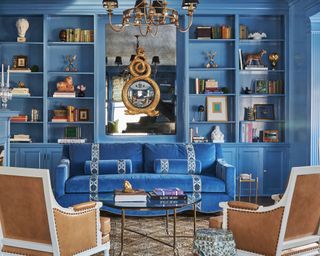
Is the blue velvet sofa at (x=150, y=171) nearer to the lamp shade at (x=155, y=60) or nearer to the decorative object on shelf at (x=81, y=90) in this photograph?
the decorative object on shelf at (x=81, y=90)

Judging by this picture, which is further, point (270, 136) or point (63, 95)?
point (270, 136)

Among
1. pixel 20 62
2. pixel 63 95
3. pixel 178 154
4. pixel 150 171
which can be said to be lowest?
pixel 150 171

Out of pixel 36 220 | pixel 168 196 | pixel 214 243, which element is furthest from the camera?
pixel 168 196

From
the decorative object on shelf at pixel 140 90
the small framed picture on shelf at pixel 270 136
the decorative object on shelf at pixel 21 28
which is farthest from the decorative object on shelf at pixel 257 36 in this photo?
the decorative object on shelf at pixel 21 28

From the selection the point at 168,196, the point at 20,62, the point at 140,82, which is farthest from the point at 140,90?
the point at 168,196

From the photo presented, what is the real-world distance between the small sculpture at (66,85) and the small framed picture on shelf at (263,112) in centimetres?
286

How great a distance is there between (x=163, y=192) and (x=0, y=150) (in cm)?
188

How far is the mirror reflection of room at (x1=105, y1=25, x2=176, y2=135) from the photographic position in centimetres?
850

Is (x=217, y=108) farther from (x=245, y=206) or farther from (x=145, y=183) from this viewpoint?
(x=245, y=206)

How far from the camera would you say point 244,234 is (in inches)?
155

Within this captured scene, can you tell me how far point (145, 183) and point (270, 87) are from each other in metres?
3.08

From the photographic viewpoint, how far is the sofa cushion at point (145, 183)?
6402 mm

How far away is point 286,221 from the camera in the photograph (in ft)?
12.4

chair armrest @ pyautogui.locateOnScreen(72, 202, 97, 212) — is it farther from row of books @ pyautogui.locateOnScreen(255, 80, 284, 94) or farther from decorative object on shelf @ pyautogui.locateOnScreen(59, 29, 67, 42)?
row of books @ pyautogui.locateOnScreen(255, 80, 284, 94)
